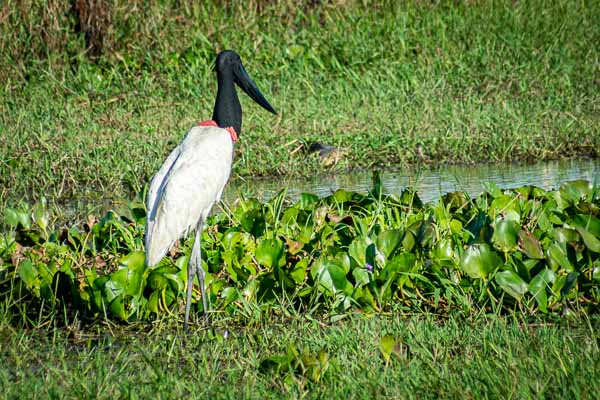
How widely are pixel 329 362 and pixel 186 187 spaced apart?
1.33 m

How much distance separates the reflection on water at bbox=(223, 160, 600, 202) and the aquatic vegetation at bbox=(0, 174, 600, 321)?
1.27 m

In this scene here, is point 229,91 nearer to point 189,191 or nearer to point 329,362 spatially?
point 189,191

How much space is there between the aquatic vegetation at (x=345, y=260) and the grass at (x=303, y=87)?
4.38 ft

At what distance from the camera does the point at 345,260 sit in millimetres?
3965

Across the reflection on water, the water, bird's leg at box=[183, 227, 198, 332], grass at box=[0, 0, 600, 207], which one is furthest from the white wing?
grass at box=[0, 0, 600, 207]

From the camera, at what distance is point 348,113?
7.29 meters

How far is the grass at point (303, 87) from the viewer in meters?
6.47

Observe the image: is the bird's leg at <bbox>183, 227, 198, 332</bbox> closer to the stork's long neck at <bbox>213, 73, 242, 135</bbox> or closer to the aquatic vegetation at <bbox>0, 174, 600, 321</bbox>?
the aquatic vegetation at <bbox>0, 174, 600, 321</bbox>

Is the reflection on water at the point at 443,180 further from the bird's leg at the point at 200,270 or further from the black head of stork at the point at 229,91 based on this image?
the bird's leg at the point at 200,270

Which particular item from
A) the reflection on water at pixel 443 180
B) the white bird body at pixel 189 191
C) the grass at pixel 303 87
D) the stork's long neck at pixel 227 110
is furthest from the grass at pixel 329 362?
the grass at pixel 303 87

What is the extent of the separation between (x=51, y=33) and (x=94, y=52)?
388 millimetres

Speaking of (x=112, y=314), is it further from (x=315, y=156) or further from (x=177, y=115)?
(x=177, y=115)

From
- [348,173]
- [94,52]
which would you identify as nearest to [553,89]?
[348,173]

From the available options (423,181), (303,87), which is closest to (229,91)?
(423,181)
